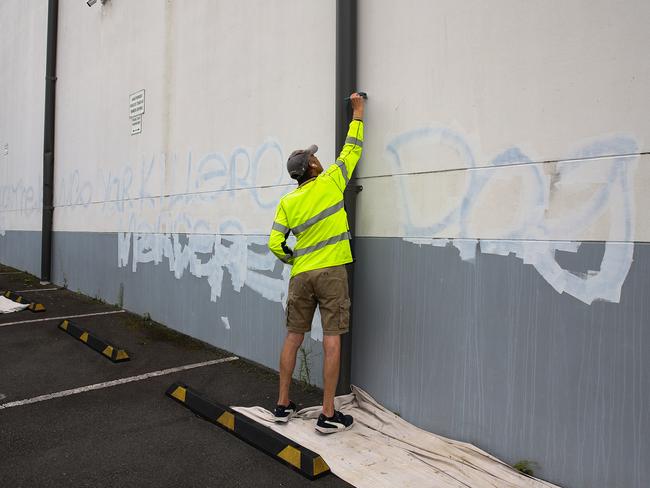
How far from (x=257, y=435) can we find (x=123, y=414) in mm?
1207

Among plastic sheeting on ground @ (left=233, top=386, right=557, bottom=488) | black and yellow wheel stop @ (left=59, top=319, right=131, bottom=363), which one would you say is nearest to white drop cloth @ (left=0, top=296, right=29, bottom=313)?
black and yellow wheel stop @ (left=59, top=319, right=131, bottom=363)

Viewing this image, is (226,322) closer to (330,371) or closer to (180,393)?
(180,393)

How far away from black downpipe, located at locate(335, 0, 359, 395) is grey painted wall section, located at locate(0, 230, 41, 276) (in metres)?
8.72

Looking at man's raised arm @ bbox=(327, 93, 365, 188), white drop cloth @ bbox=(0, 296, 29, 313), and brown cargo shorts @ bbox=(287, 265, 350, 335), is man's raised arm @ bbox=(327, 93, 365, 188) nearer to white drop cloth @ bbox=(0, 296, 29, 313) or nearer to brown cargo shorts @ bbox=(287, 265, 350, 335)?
brown cargo shorts @ bbox=(287, 265, 350, 335)

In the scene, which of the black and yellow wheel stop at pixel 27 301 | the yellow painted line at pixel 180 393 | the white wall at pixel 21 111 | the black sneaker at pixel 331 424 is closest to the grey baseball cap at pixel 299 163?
the black sneaker at pixel 331 424

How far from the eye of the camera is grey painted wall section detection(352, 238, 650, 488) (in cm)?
239

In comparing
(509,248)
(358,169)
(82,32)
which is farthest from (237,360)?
(82,32)

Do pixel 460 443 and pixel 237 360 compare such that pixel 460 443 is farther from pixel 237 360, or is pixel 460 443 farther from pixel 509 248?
pixel 237 360

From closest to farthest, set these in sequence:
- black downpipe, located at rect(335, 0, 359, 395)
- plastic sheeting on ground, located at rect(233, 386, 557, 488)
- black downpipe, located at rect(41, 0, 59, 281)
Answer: plastic sheeting on ground, located at rect(233, 386, 557, 488), black downpipe, located at rect(335, 0, 359, 395), black downpipe, located at rect(41, 0, 59, 281)

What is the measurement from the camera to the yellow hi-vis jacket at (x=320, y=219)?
10.7 ft

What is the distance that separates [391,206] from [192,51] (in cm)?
356

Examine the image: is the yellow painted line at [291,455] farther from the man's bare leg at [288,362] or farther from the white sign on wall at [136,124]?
the white sign on wall at [136,124]

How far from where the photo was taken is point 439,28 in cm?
318

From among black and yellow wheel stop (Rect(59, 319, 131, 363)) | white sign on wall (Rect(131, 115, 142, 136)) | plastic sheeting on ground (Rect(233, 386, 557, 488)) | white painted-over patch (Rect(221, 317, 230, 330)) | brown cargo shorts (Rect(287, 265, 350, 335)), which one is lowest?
plastic sheeting on ground (Rect(233, 386, 557, 488))
